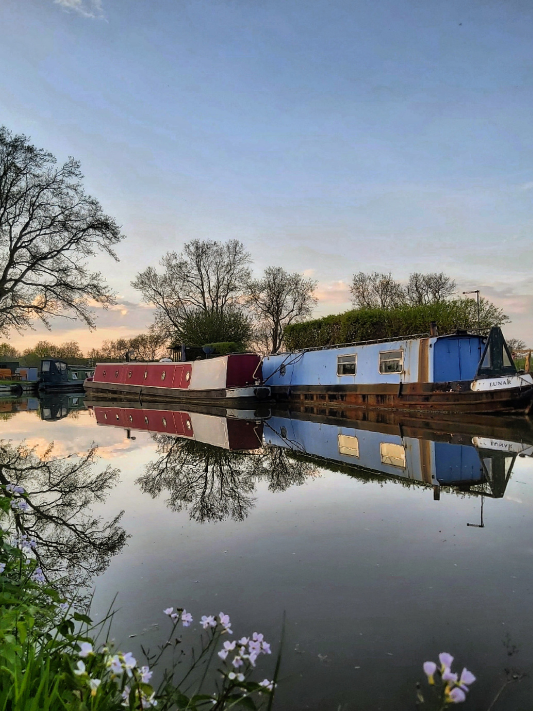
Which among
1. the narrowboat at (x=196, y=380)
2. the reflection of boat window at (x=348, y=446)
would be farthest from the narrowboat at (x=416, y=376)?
the reflection of boat window at (x=348, y=446)

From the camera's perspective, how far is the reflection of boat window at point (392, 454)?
7.51 metres

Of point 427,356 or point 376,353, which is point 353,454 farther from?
point 376,353

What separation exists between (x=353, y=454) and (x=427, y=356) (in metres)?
7.22

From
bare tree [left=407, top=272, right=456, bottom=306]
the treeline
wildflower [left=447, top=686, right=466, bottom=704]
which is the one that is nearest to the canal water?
wildflower [left=447, top=686, right=466, bottom=704]

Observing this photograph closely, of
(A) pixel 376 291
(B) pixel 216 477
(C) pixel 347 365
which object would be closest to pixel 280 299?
(A) pixel 376 291

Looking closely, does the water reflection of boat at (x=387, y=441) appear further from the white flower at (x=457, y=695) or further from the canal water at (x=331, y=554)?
the white flower at (x=457, y=695)

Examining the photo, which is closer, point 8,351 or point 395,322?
point 395,322

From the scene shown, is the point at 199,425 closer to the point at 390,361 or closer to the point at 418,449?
the point at 390,361

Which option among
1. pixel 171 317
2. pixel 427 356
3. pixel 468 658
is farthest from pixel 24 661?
pixel 171 317

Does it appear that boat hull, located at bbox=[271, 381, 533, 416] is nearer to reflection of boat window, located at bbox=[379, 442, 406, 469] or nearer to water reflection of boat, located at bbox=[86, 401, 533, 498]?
water reflection of boat, located at bbox=[86, 401, 533, 498]

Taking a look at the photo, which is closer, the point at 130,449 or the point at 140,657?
the point at 140,657

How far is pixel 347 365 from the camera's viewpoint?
18.0 metres

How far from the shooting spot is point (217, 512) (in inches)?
210

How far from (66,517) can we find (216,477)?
2383 millimetres
